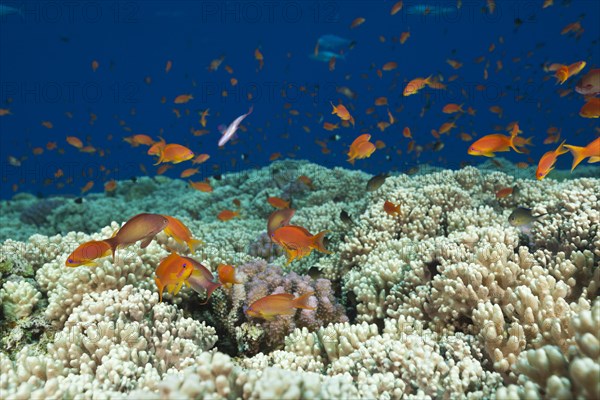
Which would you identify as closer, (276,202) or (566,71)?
(566,71)

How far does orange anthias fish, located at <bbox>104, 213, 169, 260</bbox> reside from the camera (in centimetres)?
278

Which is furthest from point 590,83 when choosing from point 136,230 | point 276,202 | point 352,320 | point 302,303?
point 136,230

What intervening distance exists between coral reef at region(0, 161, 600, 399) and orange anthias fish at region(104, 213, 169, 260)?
0.67 metres

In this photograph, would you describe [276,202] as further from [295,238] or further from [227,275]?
[227,275]

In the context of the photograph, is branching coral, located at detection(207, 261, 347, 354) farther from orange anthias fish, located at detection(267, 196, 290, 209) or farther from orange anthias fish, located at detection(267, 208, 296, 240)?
orange anthias fish, located at detection(267, 196, 290, 209)

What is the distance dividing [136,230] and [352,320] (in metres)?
2.70

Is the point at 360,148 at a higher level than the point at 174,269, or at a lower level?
higher

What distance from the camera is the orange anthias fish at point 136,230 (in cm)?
278

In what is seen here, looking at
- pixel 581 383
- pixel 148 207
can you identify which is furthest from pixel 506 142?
pixel 148 207

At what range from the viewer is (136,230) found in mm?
2824

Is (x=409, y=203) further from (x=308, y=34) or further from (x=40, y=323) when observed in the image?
(x=308, y=34)

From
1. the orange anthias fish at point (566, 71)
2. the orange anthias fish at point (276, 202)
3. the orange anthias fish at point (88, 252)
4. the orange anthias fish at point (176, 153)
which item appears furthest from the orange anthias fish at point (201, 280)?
the orange anthias fish at point (566, 71)

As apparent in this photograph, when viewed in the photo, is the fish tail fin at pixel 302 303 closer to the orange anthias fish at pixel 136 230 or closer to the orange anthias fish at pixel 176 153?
the orange anthias fish at pixel 136 230

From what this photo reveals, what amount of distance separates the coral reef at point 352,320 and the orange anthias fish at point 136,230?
675 millimetres
